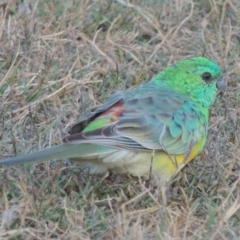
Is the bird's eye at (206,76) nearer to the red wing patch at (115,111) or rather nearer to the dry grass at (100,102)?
the dry grass at (100,102)

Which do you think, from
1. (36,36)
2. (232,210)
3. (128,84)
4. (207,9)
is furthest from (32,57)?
(232,210)

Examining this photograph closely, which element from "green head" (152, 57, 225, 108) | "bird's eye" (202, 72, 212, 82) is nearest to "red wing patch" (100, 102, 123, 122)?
"green head" (152, 57, 225, 108)

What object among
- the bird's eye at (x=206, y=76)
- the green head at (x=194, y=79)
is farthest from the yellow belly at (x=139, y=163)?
the bird's eye at (x=206, y=76)

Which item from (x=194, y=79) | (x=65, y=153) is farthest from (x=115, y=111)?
(x=194, y=79)

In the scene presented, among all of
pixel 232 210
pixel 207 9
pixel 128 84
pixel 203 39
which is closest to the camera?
pixel 232 210

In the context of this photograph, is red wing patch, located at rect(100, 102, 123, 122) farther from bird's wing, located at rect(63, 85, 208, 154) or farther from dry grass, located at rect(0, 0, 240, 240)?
dry grass, located at rect(0, 0, 240, 240)

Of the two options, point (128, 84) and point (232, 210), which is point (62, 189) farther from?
point (128, 84)
